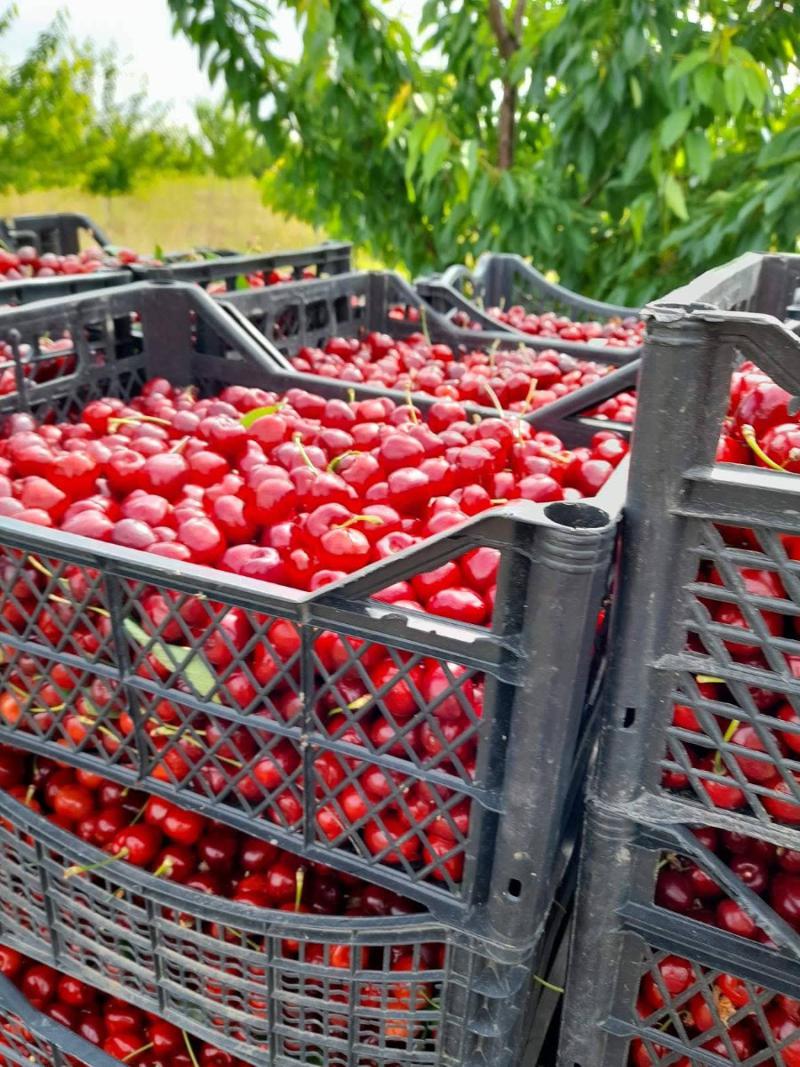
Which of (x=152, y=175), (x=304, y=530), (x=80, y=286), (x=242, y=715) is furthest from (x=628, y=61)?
(x=152, y=175)

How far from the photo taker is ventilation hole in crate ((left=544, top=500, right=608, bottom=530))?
0.62m

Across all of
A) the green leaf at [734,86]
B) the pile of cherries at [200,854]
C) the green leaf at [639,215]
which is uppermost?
the green leaf at [734,86]

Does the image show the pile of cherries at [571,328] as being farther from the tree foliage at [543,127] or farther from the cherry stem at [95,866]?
the cherry stem at [95,866]

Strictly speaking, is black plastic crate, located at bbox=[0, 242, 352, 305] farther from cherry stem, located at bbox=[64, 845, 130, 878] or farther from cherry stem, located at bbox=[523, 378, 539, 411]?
cherry stem, located at bbox=[64, 845, 130, 878]

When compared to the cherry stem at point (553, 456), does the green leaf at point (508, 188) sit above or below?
above

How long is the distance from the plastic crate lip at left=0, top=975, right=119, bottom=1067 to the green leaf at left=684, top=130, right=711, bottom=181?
3.22m

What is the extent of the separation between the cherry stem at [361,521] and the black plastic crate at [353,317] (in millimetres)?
568

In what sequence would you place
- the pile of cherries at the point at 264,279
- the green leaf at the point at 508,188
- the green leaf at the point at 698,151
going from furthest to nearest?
the green leaf at the point at 508,188 → the green leaf at the point at 698,151 → the pile of cherries at the point at 264,279

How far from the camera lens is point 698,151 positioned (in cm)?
311

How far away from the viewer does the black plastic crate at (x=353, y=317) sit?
6.03ft

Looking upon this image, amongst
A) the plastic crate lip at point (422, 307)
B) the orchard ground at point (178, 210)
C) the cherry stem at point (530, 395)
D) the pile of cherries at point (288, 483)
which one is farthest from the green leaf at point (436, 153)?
the orchard ground at point (178, 210)

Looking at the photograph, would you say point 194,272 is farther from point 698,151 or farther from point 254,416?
point 698,151

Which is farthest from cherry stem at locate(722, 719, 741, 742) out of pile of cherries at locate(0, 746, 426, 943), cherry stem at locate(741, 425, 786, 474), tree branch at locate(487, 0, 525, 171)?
tree branch at locate(487, 0, 525, 171)

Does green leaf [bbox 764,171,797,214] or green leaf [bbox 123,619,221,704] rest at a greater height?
green leaf [bbox 764,171,797,214]
